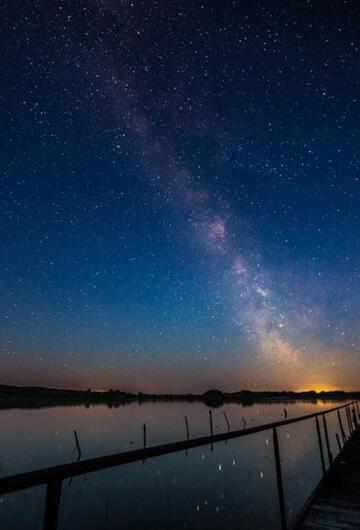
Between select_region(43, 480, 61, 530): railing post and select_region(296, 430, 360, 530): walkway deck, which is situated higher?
select_region(43, 480, 61, 530): railing post

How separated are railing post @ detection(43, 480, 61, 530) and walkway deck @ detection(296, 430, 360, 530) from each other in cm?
457

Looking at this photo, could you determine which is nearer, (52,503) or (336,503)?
(52,503)

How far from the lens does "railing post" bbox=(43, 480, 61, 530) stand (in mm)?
1496

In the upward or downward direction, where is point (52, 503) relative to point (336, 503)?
upward

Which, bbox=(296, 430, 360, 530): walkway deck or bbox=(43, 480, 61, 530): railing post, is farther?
bbox=(296, 430, 360, 530): walkway deck

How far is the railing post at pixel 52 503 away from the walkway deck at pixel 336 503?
4568 millimetres

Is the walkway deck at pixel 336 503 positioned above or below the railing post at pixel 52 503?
below

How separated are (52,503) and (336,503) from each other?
6063 millimetres

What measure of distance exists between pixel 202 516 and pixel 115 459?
→ 53.2ft

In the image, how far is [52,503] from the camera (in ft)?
5.05

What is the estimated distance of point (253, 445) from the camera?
36688 millimetres

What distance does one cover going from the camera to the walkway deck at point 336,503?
4.87m

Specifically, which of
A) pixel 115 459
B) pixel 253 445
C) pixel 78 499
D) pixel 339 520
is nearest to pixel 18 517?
pixel 78 499

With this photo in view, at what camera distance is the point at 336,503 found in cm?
580
